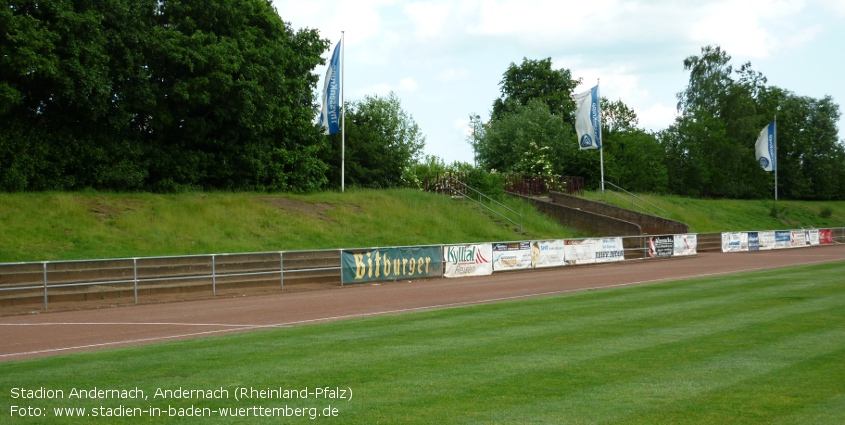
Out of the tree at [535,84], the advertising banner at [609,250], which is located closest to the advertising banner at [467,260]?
the advertising banner at [609,250]

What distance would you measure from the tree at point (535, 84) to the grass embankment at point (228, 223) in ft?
133

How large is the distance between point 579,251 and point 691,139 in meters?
46.8

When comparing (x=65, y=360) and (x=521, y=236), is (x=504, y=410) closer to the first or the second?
(x=65, y=360)

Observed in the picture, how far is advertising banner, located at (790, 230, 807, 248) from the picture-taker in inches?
2005

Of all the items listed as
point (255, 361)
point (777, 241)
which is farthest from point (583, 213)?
point (255, 361)

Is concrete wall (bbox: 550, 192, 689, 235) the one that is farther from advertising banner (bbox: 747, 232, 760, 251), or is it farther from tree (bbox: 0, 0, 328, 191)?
tree (bbox: 0, 0, 328, 191)

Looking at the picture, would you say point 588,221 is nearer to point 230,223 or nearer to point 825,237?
point 825,237

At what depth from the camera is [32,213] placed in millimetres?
28375

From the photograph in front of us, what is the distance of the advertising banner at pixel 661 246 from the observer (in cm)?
4091

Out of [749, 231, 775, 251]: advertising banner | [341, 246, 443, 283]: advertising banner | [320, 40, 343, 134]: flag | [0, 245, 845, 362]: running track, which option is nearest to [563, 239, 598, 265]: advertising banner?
[0, 245, 845, 362]: running track

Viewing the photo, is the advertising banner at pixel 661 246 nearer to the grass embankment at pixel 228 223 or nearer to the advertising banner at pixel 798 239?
the grass embankment at pixel 228 223

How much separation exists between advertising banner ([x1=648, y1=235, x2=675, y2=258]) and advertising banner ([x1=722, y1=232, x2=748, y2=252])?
17.9 ft

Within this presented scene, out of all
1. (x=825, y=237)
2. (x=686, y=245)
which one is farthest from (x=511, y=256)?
(x=825, y=237)

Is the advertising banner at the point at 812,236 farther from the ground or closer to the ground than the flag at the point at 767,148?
closer to the ground
